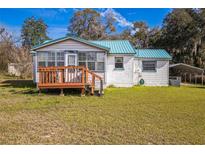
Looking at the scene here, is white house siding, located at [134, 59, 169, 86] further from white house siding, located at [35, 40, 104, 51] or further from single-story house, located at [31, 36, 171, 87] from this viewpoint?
white house siding, located at [35, 40, 104, 51]

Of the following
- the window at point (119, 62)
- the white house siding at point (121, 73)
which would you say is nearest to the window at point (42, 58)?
the white house siding at point (121, 73)

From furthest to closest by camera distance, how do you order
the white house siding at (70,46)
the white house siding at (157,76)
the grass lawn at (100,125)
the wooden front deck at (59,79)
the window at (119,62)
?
the white house siding at (157,76) → the window at (119,62) → the white house siding at (70,46) → the wooden front deck at (59,79) → the grass lawn at (100,125)

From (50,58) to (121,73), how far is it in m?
5.29

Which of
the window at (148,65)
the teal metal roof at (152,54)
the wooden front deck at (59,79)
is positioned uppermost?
the teal metal roof at (152,54)

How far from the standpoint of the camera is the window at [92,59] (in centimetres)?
1298

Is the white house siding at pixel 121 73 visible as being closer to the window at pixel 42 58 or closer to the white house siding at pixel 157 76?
the white house siding at pixel 157 76

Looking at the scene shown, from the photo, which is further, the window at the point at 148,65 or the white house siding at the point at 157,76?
the window at the point at 148,65

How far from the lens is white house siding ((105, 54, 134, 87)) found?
1408 cm

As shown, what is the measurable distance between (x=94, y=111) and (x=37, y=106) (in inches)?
90.2

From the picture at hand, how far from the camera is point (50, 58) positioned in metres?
12.8

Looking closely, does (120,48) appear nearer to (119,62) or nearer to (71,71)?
(119,62)
